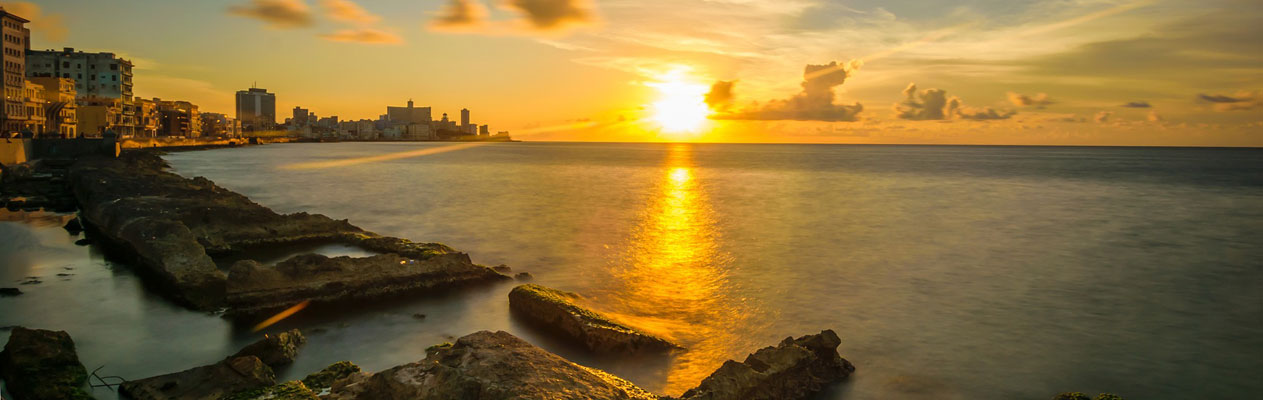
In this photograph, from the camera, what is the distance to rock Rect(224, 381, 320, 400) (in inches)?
344

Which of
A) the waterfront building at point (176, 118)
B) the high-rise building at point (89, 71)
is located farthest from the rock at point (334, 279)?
the waterfront building at point (176, 118)

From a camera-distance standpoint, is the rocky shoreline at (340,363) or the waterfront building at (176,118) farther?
the waterfront building at (176,118)

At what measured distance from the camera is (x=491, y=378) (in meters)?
7.11

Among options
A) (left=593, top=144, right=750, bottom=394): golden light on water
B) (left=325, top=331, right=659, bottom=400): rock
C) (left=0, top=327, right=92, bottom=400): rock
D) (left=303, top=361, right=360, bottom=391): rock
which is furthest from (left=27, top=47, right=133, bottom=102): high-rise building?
(left=325, top=331, right=659, bottom=400): rock

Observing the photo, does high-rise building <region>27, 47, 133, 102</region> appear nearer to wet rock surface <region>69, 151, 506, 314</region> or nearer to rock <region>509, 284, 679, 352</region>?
wet rock surface <region>69, 151, 506, 314</region>

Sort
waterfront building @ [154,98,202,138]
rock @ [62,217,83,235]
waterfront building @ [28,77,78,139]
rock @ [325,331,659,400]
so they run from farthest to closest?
1. waterfront building @ [154,98,202,138]
2. waterfront building @ [28,77,78,139]
3. rock @ [62,217,83,235]
4. rock @ [325,331,659,400]

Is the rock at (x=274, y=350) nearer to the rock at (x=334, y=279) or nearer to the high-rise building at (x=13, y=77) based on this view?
the rock at (x=334, y=279)

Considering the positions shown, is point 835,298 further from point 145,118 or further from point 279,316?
point 145,118

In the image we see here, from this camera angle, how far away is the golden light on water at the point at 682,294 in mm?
13133

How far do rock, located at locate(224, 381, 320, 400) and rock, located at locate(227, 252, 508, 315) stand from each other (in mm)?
5754

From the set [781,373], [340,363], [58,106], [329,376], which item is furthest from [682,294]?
[58,106]

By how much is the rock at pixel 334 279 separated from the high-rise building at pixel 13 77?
84241 mm

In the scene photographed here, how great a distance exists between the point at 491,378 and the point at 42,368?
7.71 m

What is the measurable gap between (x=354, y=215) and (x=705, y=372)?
3041cm
